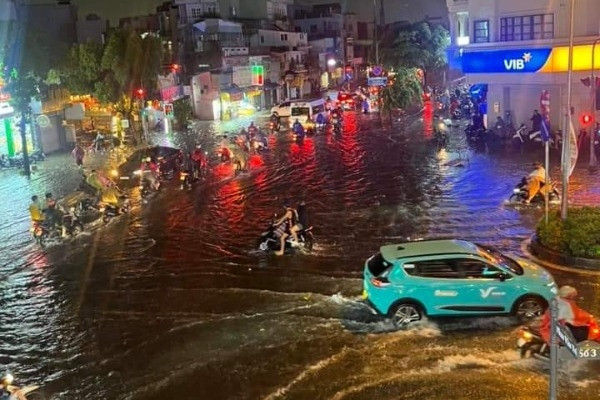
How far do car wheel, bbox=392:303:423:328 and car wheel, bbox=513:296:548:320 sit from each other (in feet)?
5.78

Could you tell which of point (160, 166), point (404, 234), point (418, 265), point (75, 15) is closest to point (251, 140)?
point (160, 166)

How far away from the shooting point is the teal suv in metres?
12.1

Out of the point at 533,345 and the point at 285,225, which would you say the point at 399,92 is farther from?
the point at 533,345

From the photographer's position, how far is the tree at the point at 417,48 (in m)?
62.2

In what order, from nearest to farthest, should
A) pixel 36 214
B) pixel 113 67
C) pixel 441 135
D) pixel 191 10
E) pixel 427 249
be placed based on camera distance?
pixel 427 249
pixel 36 214
pixel 441 135
pixel 113 67
pixel 191 10

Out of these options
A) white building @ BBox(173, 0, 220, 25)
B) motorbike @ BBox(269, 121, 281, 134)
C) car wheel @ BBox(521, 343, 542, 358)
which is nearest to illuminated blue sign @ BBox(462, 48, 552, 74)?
motorbike @ BBox(269, 121, 281, 134)

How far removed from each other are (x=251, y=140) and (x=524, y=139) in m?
14.5

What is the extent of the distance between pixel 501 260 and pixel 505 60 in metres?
25.0

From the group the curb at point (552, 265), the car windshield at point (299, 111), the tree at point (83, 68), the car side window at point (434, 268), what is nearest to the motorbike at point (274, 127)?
the car windshield at point (299, 111)

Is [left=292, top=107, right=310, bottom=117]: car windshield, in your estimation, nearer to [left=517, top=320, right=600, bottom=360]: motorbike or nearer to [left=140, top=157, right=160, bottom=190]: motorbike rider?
[left=140, top=157, right=160, bottom=190]: motorbike rider

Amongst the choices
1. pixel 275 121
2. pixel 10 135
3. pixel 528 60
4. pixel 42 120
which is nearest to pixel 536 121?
pixel 528 60

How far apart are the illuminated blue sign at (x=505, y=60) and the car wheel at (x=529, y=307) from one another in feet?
79.6

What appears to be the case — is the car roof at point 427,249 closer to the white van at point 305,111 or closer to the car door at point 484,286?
the car door at point 484,286

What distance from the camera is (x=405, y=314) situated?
12305mm
